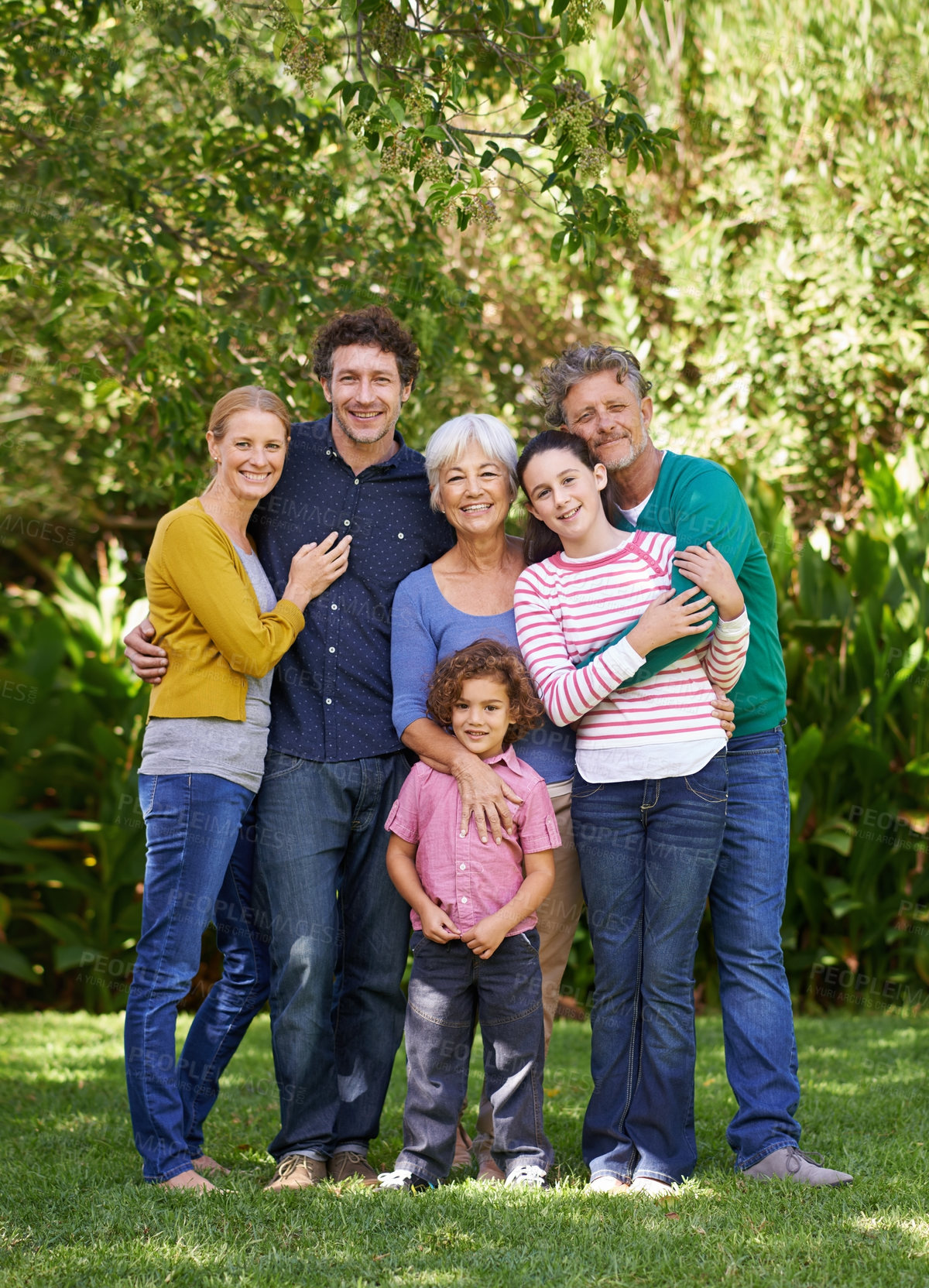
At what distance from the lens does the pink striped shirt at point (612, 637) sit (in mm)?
3195

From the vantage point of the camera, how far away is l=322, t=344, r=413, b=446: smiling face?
137 inches

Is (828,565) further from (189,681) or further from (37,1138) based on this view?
(37,1138)

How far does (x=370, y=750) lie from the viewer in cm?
339

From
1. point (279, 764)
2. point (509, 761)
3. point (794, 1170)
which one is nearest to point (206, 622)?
point (279, 764)

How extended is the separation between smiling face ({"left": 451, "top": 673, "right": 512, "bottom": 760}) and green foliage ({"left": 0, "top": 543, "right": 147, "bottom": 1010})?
3.74m

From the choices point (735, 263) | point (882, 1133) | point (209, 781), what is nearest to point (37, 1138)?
point (209, 781)

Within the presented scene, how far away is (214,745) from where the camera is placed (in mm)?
3227

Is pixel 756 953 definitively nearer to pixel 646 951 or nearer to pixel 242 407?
pixel 646 951

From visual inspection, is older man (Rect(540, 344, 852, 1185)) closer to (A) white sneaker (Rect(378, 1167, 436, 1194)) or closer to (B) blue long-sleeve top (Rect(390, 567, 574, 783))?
(B) blue long-sleeve top (Rect(390, 567, 574, 783))

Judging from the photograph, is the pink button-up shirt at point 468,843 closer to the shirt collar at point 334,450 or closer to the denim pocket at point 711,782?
the denim pocket at point 711,782

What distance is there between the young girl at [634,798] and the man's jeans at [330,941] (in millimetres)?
595

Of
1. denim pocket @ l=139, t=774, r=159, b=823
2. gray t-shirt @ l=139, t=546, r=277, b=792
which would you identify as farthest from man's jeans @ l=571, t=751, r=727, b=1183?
denim pocket @ l=139, t=774, r=159, b=823

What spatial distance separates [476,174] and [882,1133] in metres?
3.21

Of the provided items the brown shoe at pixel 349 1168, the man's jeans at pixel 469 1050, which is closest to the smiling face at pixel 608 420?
the man's jeans at pixel 469 1050
